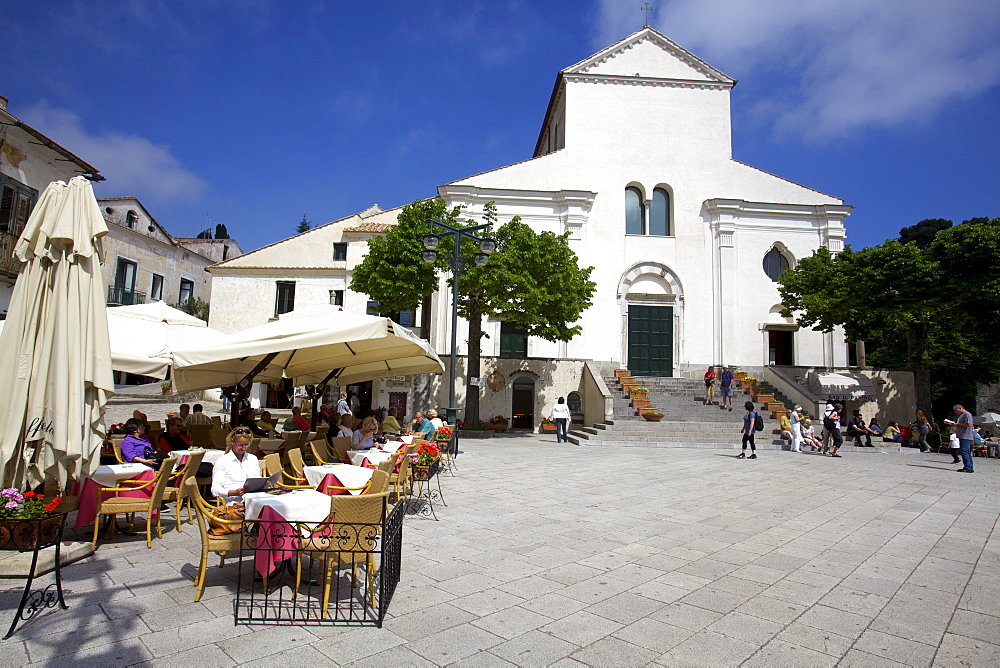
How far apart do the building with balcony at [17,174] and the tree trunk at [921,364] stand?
2962 cm

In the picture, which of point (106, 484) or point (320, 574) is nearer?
point (320, 574)

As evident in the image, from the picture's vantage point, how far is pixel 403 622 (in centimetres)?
420

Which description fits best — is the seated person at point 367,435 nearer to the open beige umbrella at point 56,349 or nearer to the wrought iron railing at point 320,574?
the wrought iron railing at point 320,574

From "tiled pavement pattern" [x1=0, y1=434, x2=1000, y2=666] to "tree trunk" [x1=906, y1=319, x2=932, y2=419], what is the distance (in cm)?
1668

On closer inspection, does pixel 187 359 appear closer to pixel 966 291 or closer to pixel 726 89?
pixel 966 291

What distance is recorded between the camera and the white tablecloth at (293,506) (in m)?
4.67

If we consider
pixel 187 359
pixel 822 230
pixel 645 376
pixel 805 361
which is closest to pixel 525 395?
pixel 645 376

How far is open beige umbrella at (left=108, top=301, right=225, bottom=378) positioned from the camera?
8477mm

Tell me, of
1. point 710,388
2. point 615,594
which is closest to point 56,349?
point 615,594

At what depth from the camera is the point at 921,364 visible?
2341 centimetres

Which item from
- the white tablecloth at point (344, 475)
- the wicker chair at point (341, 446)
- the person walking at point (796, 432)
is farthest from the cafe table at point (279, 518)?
the person walking at point (796, 432)

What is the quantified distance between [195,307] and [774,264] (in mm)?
30645

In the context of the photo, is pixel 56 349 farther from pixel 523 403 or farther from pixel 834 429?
pixel 523 403

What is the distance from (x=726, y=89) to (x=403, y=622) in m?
29.6
